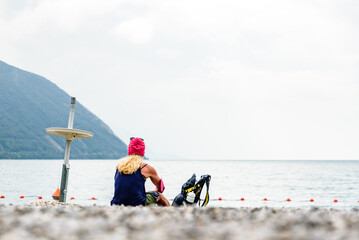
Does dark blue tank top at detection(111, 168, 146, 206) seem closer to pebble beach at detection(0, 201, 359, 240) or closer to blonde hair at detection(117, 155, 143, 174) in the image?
blonde hair at detection(117, 155, 143, 174)

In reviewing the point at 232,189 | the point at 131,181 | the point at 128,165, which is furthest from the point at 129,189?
the point at 232,189

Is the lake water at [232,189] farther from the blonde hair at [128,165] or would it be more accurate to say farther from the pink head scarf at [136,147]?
the blonde hair at [128,165]

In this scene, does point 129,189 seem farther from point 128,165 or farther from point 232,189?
point 232,189

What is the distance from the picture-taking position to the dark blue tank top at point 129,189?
8.04 metres

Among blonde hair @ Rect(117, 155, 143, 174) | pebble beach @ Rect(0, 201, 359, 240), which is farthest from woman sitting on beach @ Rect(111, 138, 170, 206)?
pebble beach @ Rect(0, 201, 359, 240)

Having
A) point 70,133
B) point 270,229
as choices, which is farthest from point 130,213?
point 70,133

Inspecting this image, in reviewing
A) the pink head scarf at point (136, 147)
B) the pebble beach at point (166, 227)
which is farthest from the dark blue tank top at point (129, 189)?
the pebble beach at point (166, 227)

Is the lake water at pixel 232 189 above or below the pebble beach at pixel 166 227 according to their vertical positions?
below

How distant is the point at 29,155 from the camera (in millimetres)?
197750

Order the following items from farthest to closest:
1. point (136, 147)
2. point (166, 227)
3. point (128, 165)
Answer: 1. point (136, 147)
2. point (128, 165)
3. point (166, 227)

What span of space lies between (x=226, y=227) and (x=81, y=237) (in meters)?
1.41

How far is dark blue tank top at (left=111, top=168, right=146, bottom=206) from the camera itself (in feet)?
26.4

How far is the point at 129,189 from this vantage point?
8.05 meters

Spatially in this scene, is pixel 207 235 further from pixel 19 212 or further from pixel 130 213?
pixel 19 212
